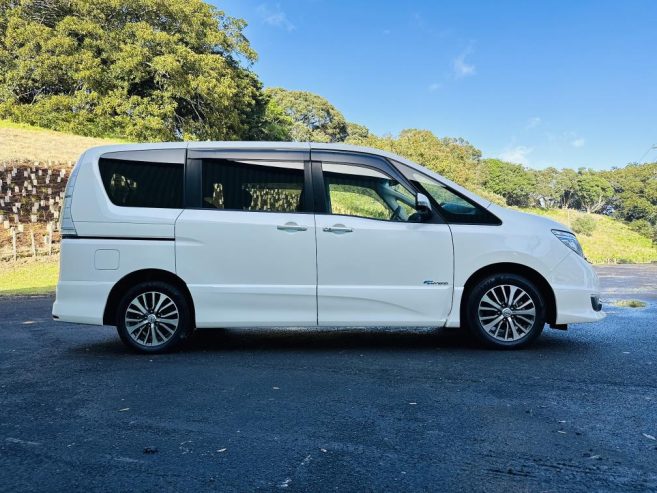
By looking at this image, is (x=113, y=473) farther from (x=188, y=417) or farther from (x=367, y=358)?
(x=367, y=358)

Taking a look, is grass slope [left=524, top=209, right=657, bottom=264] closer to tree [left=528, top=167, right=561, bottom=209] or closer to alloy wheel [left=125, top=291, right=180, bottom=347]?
tree [left=528, top=167, right=561, bottom=209]

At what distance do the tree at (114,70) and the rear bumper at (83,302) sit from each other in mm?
30772

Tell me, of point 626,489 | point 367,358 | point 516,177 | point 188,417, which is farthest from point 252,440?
point 516,177

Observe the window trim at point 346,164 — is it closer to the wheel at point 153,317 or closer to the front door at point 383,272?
the front door at point 383,272

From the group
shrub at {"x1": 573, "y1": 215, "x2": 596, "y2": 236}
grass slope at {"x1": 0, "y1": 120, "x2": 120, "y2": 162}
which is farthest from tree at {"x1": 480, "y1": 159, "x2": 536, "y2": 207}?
grass slope at {"x1": 0, "y1": 120, "x2": 120, "y2": 162}

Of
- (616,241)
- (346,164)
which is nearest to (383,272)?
(346,164)

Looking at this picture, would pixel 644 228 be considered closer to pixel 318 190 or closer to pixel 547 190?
pixel 547 190

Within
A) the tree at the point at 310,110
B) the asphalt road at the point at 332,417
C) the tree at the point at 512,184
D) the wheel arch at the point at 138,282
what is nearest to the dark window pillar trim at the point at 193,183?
the wheel arch at the point at 138,282

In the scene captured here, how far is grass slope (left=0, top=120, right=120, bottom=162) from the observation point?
2272 cm

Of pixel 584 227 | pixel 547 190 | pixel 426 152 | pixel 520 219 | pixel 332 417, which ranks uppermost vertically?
pixel 547 190

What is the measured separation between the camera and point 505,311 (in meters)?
5.42

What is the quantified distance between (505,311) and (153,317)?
3.49 metres

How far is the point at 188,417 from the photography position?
139 inches

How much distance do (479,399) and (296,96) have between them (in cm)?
7752
